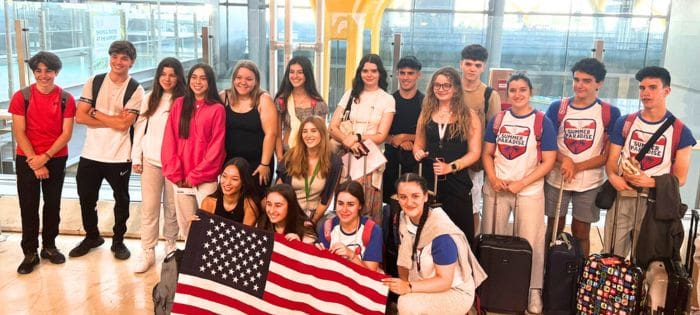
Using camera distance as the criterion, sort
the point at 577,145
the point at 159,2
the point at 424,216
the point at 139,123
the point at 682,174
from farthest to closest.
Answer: the point at 159,2 → the point at 139,123 → the point at 577,145 → the point at 682,174 → the point at 424,216

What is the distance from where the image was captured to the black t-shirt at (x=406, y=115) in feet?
16.7

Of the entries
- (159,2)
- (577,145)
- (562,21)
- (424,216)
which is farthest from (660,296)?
(159,2)

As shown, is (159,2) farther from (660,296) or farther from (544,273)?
(660,296)

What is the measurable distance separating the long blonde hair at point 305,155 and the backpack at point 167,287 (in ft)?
3.34

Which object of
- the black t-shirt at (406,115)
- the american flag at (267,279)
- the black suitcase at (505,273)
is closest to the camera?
the american flag at (267,279)

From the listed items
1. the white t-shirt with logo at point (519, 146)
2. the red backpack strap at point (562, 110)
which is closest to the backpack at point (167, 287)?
the white t-shirt with logo at point (519, 146)

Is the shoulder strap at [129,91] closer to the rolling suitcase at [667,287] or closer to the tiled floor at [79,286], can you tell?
the tiled floor at [79,286]

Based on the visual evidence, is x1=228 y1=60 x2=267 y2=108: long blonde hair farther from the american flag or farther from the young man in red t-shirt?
the young man in red t-shirt

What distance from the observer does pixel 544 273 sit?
4.83 metres

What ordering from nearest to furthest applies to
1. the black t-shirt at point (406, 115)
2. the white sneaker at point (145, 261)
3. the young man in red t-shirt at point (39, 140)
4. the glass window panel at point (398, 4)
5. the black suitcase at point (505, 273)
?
the black suitcase at point (505, 273)
the black t-shirt at point (406, 115)
the young man in red t-shirt at point (39, 140)
the white sneaker at point (145, 261)
the glass window panel at point (398, 4)

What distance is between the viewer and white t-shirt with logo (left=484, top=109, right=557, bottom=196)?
15.2ft

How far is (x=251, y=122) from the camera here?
491 cm

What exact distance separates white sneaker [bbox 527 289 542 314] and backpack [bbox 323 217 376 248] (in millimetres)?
1462

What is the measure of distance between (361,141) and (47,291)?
9.15 ft
